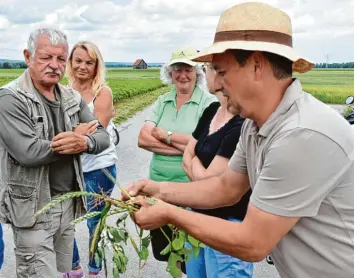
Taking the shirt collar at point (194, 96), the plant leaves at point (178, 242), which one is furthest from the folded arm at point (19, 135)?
the shirt collar at point (194, 96)

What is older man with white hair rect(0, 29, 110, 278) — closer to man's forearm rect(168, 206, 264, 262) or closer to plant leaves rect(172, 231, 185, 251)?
plant leaves rect(172, 231, 185, 251)

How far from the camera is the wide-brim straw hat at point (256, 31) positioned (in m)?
1.89

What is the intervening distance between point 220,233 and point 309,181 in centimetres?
42

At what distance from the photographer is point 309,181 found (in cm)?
176

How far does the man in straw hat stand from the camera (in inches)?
69.2

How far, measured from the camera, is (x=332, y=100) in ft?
103

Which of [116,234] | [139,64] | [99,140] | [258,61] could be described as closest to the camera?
[258,61]

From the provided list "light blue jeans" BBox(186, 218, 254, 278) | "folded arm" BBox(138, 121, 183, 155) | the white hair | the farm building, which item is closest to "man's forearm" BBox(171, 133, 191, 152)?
"folded arm" BBox(138, 121, 183, 155)

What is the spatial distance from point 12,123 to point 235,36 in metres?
1.71

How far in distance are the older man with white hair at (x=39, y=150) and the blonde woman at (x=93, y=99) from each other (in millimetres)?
748

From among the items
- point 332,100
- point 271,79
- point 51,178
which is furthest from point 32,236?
point 332,100

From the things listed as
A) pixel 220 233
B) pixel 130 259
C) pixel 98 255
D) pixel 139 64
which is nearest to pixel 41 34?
pixel 98 255

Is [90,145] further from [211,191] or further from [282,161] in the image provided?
[282,161]

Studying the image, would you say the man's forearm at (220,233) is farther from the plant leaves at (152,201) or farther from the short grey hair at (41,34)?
the short grey hair at (41,34)
